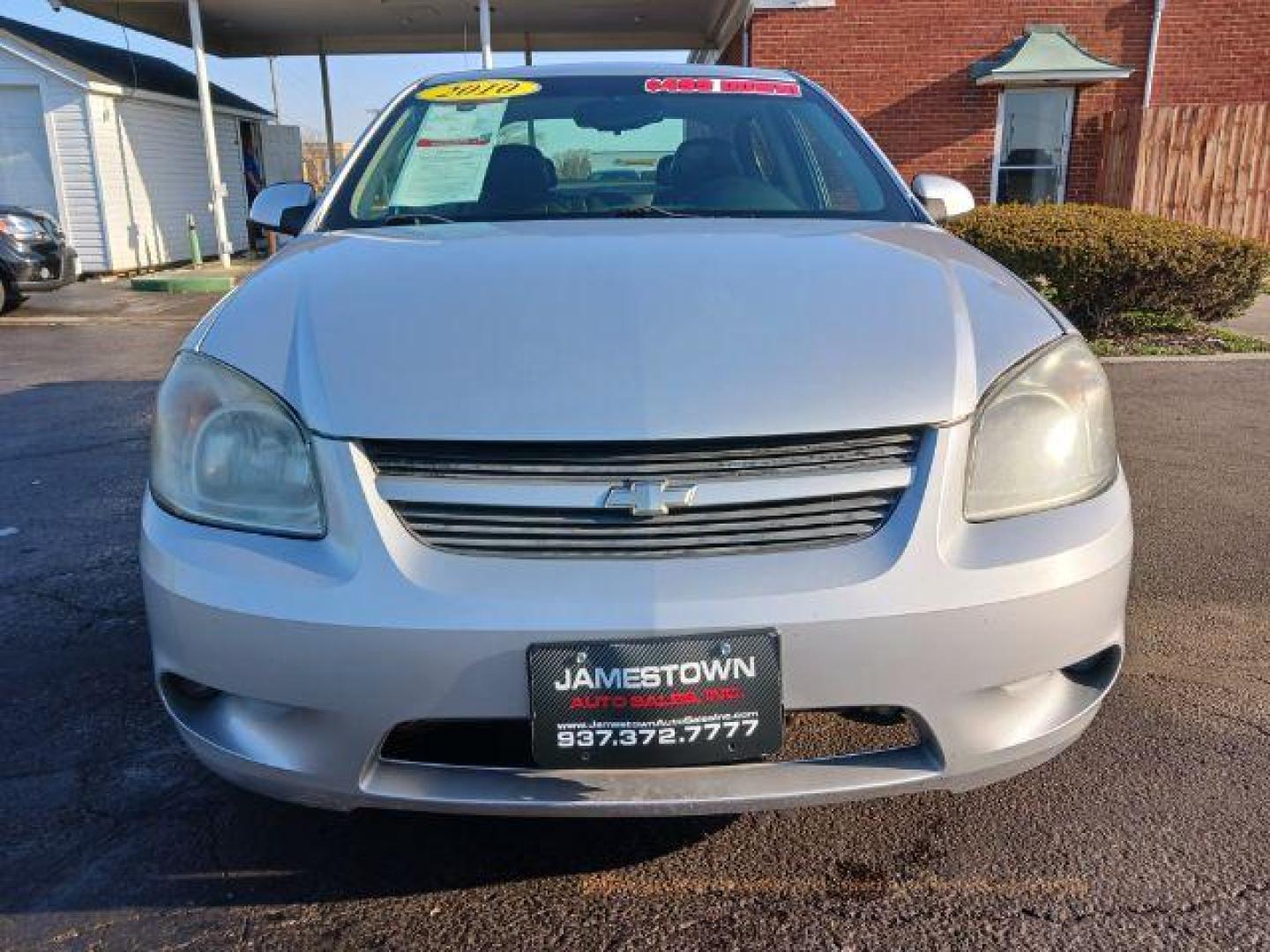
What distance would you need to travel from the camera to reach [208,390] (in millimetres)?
1820

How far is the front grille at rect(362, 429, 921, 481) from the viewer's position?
1.64 metres

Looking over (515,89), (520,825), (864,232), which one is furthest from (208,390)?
(515,89)

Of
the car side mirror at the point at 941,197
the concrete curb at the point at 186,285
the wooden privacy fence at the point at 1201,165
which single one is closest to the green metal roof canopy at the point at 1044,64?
the wooden privacy fence at the point at 1201,165

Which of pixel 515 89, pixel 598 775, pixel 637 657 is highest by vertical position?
pixel 515 89

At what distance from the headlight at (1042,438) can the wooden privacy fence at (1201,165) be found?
11.0 metres

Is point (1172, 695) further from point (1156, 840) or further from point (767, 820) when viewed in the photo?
point (767, 820)

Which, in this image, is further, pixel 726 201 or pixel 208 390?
pixel 726 201

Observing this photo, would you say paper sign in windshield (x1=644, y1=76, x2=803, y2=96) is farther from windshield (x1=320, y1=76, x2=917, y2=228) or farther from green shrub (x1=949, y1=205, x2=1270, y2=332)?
green shrub (x1=949, y1=205, x2=1270, y2=332)

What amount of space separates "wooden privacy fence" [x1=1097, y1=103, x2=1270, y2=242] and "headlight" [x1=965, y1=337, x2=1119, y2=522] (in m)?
11.0

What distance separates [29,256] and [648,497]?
1177cm

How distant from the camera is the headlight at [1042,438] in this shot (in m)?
1.73

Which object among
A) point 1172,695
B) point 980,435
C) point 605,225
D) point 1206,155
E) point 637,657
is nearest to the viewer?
point 637,657

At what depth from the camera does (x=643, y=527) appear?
162 cm

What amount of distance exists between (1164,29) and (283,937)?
14.7 meters
